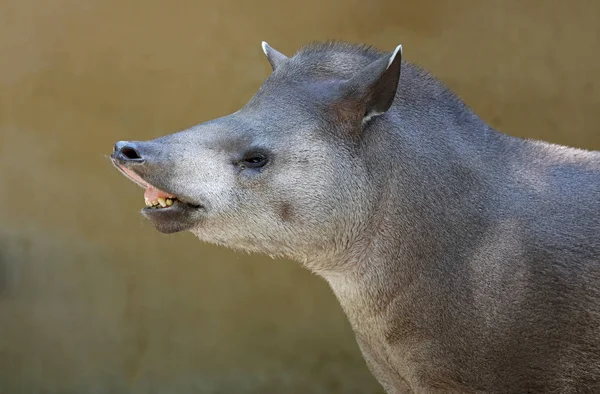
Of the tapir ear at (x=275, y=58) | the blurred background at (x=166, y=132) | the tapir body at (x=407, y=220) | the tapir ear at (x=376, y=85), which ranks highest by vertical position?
the blurred background at (x=166, y=132)

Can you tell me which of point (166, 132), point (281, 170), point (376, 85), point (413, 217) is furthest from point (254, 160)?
point (166, 132)

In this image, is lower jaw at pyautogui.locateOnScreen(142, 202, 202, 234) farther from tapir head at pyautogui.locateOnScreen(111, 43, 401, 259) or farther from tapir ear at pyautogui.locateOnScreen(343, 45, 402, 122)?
tapir ear at pyautogui.locateOnScreen(343, 45, 402, 122)

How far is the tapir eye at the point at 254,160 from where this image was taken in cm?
213

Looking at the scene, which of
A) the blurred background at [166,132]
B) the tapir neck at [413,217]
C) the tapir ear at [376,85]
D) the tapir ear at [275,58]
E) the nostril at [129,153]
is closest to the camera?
the nostril at [129,153]

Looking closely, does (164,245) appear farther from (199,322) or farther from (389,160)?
(389,160)

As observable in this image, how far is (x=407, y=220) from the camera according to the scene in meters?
2.25

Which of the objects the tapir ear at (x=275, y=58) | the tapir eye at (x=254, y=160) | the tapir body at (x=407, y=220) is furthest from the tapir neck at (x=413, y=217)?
the tapir ear at (x=275, y=58)

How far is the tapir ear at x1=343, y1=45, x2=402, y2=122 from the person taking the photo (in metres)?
2.08

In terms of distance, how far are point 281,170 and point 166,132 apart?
8.33 ft

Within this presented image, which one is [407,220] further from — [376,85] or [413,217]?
[376,85]

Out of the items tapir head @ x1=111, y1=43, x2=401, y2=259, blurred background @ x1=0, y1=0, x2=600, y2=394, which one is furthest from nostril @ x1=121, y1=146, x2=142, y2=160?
blurred background @ x1=0, y1=0, x2=600, y2=394

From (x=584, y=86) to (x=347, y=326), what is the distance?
1990 mm

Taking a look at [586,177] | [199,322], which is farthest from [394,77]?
[199,322]

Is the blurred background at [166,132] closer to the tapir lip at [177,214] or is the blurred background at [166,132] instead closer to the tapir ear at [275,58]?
the tapir ear at [275,58]
